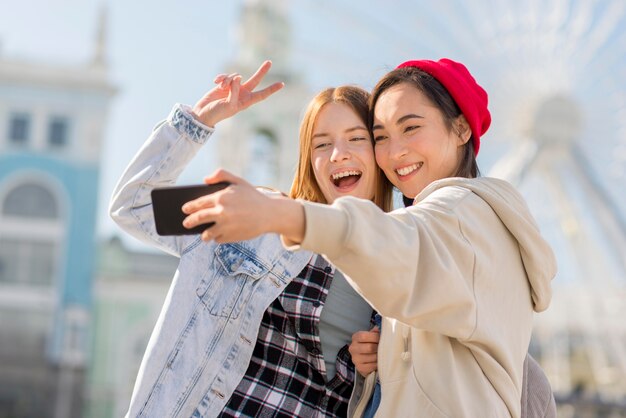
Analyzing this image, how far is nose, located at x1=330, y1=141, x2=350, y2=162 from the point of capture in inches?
93.2

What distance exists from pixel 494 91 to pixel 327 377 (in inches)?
756

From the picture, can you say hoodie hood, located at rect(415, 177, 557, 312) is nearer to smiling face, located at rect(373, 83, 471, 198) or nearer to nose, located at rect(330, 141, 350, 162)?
smiling face, located at rect(373, 83, 471, 198)

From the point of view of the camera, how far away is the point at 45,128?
2275 centimetres

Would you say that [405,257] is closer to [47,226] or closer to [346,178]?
[346,178]

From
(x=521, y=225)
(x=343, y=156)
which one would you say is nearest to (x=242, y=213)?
(x=521, y=225)

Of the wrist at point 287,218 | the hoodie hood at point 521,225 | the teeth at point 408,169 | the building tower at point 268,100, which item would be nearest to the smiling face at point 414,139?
the teeth at point 408,169

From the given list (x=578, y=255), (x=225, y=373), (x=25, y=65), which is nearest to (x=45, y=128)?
(x=25, y=65)

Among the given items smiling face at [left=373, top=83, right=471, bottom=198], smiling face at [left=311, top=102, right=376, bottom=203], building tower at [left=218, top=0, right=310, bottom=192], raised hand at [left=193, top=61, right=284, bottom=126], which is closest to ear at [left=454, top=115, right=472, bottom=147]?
smiling face at [left=373, top=83, right=471, bottom=198]

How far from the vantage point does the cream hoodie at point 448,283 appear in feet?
5.22

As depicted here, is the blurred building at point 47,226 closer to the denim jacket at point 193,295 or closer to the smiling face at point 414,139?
the denim jacket at point 193,295

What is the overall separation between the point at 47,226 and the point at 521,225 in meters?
20.8

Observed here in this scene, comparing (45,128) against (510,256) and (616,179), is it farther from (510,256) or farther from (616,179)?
(510,256)

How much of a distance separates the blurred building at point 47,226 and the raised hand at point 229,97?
19.4 m

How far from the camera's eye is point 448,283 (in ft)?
5.52
